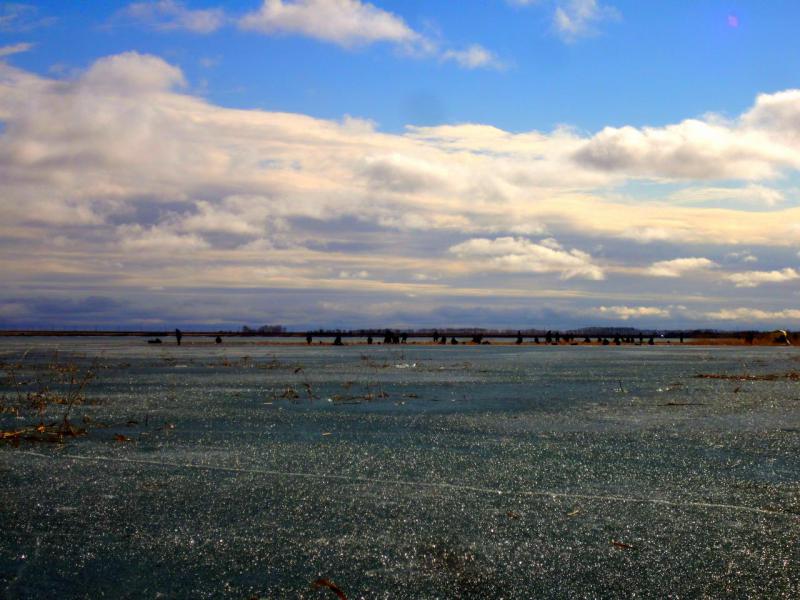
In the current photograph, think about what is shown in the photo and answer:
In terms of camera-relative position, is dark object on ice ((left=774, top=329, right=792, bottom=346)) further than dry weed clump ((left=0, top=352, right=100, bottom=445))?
Yes

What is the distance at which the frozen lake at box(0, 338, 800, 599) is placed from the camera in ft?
11.3

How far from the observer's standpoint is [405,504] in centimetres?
471

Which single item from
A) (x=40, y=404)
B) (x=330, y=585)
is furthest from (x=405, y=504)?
(x=40, y=404)

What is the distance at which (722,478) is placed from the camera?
5520 mm

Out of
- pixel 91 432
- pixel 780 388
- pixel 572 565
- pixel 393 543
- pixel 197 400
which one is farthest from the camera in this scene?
pixel 780 388

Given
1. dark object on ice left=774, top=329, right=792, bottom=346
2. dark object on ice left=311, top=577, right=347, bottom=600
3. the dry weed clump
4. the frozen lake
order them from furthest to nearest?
1. dark object on ice left=774, top=329, right=792, bottom=346
2. the dry weed clump
3. the frozen lake
4. dark object on ice left=311, top=577, right=347, bottom=600

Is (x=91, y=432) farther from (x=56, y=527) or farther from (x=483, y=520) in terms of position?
(x=483, y=520)

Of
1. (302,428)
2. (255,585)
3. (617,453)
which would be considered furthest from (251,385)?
(255,585)

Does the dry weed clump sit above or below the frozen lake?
below

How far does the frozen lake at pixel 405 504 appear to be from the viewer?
343 centimetres

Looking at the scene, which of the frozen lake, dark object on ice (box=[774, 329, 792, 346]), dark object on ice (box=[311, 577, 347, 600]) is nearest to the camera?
dark object on ice (box=[311, 577, 347, 600])

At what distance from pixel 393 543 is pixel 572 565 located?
92 centimetres

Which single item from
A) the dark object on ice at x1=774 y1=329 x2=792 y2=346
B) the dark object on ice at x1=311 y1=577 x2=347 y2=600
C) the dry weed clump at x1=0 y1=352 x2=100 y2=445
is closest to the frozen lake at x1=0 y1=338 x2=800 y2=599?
the dark object on ice at x1=311 y1=577 x2=347 y2=600

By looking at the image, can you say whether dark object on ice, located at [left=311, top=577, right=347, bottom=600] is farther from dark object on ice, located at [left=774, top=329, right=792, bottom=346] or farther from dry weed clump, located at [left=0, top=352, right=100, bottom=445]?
dark object on ice, located at [left=774, top=329, right=792, bottom=346]
